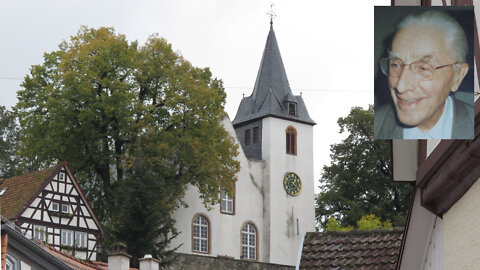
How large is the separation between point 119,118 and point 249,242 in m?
12.2

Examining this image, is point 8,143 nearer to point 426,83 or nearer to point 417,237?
point 417,237

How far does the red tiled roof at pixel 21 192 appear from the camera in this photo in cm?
3841

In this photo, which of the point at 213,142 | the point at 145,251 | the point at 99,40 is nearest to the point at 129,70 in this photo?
the point at 99,40

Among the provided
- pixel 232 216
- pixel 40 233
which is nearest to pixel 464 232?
pixel 40 233

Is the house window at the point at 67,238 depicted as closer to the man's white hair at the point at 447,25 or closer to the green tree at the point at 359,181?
the green tree at the point at 359,181

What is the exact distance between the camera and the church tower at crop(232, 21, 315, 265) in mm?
55750

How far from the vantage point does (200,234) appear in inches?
2076

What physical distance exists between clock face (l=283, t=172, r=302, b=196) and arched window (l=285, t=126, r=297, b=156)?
4.56 ft

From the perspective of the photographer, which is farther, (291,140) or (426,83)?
(291,140)

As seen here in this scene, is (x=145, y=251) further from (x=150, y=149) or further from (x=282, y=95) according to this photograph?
(x=282, y=95)

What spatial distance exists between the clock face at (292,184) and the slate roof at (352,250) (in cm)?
4681

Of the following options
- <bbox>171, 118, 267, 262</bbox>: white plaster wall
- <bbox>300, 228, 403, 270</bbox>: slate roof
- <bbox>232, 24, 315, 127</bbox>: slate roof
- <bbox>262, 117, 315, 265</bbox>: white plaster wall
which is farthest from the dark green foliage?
<bbox>300, 228, 403, 270</bbox>: slate roof

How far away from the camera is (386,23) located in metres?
5.21

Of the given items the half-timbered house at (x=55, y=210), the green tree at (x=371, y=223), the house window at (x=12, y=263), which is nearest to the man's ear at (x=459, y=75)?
the house window at (x=12, y=263)
